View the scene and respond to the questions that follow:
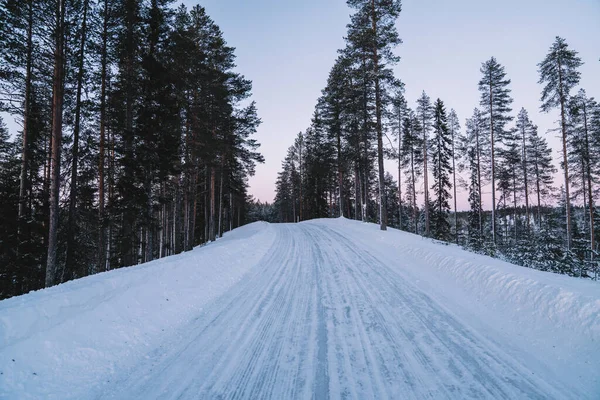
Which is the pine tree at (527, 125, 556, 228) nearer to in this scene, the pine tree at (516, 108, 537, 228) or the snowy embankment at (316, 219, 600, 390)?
the pine tree at (516, 108, 537, 228)

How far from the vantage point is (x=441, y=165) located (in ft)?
92.4

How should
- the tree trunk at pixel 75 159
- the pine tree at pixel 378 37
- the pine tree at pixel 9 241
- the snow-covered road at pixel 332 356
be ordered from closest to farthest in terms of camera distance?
the snow-covered road at pixel 332 356
the tree trunk at pixel 75 159
the pine tree at pixel 9 241
the pine tree at pixel 378 37

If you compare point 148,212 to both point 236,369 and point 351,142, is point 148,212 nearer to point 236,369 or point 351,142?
point 236,369

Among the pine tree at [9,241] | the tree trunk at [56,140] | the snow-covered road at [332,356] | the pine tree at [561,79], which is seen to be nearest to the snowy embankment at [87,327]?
the snow-covered road at [332,356]

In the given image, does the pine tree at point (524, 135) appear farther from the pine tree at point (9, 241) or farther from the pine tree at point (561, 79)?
the pine tree at point (9, 241)

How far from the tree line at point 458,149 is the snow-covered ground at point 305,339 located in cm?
862

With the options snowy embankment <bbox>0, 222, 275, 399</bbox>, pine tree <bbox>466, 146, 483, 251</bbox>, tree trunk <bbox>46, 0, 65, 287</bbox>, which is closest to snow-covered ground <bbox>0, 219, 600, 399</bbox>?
snowy embankment <bbox>0, 222, 275, 399</bbox>

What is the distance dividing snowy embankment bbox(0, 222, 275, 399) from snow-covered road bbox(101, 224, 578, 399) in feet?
1.46

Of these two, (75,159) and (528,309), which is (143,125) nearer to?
(75,159)

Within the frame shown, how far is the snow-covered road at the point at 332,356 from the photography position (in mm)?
2857

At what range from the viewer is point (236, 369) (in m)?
3.26

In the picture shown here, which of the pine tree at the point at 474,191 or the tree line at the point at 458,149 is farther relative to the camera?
the pine tree at the point at 474,191

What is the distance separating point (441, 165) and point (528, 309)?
2711 centimetres

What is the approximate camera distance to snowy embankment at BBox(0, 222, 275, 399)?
296 centimetres
